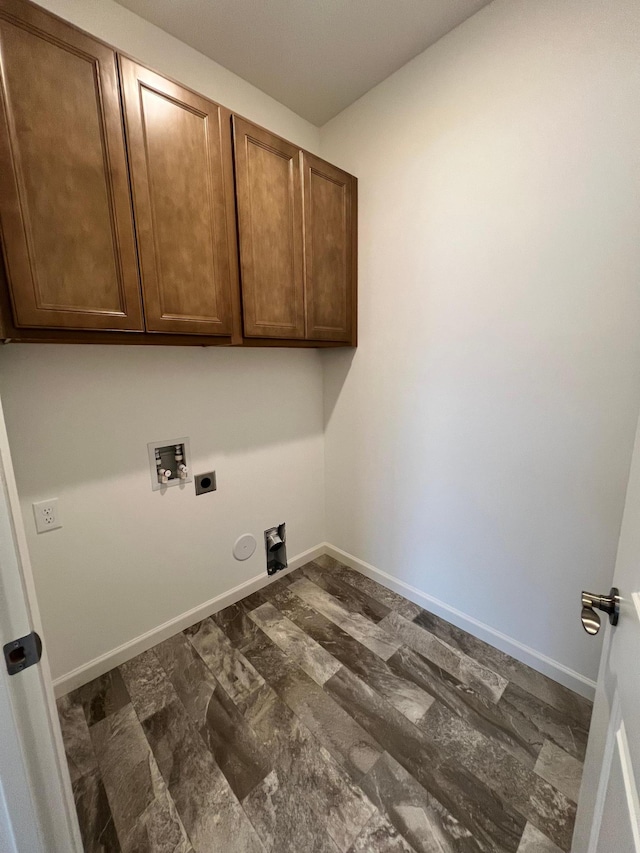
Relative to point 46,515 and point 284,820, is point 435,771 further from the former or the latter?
point 46,515

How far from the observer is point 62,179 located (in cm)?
104

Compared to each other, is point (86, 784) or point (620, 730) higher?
point (620, 730)

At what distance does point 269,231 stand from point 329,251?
15.3 inches

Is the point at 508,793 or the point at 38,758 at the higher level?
the point at 38,758

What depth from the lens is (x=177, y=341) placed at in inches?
52.9

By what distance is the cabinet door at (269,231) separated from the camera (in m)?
1.43

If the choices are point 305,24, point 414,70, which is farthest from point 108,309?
point 414,70

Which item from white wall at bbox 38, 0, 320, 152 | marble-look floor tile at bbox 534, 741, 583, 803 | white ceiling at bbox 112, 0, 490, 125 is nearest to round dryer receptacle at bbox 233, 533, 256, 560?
marble-look floor tile at bbox 534, 741, 583, 803

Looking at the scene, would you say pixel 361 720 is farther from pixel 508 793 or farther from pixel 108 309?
pixel 108 309

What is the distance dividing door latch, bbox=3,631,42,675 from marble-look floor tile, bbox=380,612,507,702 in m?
1.59

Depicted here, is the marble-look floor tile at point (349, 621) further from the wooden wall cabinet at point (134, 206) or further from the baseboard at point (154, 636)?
the wooden wall cabinet at point (134, 206)

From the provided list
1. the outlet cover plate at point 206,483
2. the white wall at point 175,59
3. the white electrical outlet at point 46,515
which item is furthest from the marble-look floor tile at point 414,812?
the white wall at point 175,59

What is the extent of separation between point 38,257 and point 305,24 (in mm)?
1425

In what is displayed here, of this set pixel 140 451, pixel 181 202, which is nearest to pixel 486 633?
pixel 140 451
